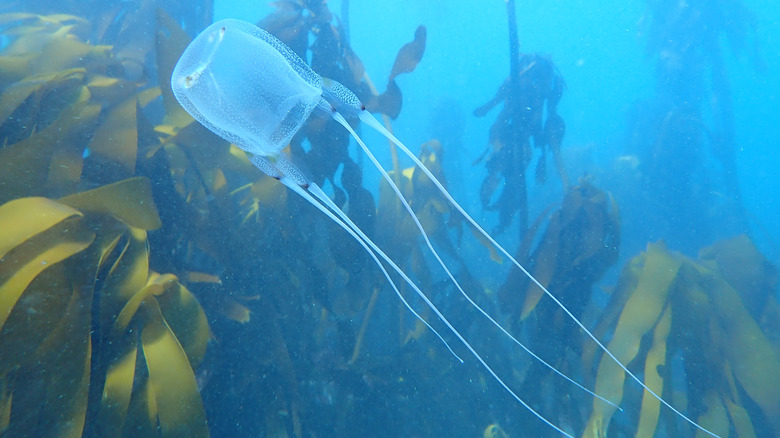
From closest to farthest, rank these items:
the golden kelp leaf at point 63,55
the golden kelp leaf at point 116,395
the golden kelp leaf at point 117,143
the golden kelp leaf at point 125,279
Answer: the golden kelp leaf at point 116,395 < the golden kelp leaf at point 125,279 < the golden kelp leaf at point 117,143 < the golden kelp leaf at point 63,55

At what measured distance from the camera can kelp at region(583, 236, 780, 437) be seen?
2.14 metres

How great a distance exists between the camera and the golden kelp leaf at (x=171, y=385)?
1.33 meters

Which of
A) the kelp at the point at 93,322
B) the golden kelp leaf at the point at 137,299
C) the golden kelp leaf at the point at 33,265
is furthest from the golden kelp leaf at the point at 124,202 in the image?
the golden kelp leaf at the point at 137,299

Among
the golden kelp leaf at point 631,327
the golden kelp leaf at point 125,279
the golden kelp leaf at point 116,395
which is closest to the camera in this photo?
the golden kelp leaf at point 116,395

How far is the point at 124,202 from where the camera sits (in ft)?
4.97

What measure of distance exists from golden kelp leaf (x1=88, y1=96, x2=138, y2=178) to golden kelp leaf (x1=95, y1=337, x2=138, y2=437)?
3.25ft

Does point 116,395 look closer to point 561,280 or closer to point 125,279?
point 125,279

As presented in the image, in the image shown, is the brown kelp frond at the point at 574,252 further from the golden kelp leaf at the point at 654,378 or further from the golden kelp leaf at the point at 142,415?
the golden kelp leaf at the point at 142,415

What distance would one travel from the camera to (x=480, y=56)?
5459 centimetres

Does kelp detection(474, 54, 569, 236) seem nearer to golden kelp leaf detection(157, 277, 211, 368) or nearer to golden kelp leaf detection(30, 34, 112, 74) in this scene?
golden kelp leaf detection(157, 277, 211, 368)

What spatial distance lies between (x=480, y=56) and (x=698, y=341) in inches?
2399

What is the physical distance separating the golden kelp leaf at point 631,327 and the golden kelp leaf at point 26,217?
10.3 ft

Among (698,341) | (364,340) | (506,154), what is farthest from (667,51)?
(364,340)

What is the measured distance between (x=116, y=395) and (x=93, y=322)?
1.04 feet
